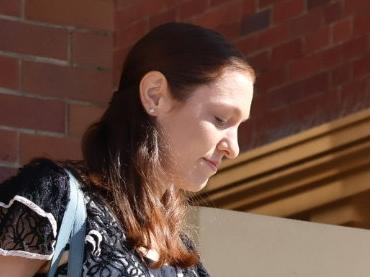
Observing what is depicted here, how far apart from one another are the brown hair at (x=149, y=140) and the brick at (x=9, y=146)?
4.94 ft

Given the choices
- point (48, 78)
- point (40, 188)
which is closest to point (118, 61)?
point (48, 78)

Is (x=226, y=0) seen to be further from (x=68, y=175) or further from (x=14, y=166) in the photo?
(x=68, y=175)

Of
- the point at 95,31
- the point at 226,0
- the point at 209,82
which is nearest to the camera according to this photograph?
the point at 209,82

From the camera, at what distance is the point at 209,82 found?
3076 mm

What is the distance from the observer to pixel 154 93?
10.1 ft

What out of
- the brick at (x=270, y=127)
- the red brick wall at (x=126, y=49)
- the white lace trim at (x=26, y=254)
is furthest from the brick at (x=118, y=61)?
the white lace trim at (x=26, y=254)

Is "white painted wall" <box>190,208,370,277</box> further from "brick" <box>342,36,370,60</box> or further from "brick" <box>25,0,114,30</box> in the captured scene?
"brick" <box>25,0,114,30</box>

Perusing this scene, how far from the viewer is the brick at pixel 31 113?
4.63 metres

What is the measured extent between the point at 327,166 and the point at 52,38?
99cm

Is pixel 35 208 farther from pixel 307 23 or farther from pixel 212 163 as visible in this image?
pixel 307 23

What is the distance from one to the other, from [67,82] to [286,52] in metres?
0.87

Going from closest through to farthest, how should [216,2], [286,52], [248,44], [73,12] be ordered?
[73,12]
[286,52]
[248,44]
[216,2]

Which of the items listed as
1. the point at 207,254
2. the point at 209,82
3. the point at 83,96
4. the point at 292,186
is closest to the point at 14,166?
the point at 83,96

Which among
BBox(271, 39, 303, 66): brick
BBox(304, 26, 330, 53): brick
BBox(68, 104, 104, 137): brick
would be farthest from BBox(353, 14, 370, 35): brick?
BBox(68, 104, 104, 137): brick
